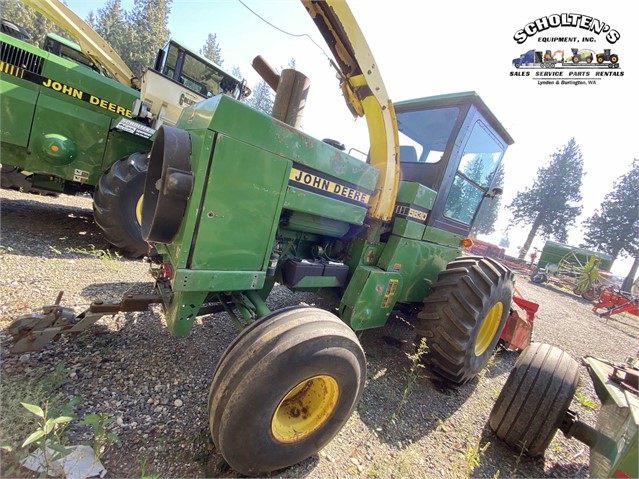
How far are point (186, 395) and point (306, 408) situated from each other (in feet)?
3.09

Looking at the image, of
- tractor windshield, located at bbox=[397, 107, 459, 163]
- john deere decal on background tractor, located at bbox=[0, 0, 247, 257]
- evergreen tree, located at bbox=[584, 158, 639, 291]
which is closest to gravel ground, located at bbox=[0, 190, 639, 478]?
john deere decal on background tractor, located at bbox=[0, 0, 247, 257]

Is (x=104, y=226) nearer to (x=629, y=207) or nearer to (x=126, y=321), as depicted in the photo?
(x=126, y=321)

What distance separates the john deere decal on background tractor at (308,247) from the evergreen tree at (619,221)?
3567 cm

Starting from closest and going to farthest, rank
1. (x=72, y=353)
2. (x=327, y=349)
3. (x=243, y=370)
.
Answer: (x=243, y=370) → (x=327, y=349) → (x=72, y=353)

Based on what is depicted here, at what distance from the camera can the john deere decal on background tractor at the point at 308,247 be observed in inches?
64.5

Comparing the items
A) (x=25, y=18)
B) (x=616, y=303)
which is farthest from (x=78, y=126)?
(x=25, y=18)

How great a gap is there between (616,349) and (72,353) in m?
10.4

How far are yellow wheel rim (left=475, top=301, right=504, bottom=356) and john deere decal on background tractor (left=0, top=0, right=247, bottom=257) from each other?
4.58 meters

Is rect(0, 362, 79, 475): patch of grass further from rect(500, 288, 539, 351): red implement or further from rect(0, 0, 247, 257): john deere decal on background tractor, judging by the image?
rect(500, 288, 539, 351): red implement

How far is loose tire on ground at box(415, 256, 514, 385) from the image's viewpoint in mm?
2727

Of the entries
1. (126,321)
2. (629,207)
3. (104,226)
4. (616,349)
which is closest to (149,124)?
(104,226)

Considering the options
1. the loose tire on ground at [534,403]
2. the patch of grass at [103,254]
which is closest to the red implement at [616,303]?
the loose tire on ground at [534,403]

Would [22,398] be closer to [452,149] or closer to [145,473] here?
[145,473]

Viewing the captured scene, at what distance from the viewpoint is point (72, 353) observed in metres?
2.25
